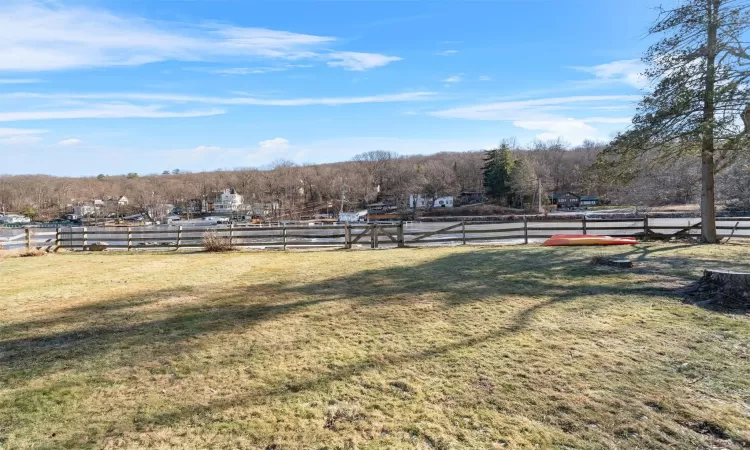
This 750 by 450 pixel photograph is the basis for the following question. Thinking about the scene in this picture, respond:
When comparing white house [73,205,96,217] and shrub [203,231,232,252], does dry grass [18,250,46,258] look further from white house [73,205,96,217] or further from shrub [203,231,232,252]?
white house [73,205,96,217]

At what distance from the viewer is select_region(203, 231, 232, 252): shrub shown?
15.9 m

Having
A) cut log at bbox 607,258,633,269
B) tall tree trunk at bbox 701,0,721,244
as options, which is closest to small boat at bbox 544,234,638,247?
tall tree trunk at bbox 701,0,721,244

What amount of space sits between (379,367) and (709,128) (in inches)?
466

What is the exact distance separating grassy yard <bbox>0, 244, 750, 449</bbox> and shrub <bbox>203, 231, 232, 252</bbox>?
7930 millimetres

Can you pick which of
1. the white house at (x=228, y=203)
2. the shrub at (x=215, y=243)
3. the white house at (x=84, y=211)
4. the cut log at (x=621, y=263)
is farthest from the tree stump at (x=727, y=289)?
the white house at (x=84, y=211)

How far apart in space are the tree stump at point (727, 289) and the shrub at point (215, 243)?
47.4ft

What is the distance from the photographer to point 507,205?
3093 inches

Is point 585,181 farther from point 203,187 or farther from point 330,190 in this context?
point 203,187

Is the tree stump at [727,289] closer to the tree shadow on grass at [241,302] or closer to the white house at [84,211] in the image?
the tree shadow on grass at [241,302]

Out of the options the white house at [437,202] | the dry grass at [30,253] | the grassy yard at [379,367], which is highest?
the white house at [437,202]

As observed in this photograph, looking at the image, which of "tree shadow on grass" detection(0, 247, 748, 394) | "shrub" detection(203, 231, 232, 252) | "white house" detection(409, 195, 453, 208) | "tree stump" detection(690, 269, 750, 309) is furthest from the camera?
"white house" detection(409, 195, 453, 208)

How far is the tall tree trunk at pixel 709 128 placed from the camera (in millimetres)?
11156

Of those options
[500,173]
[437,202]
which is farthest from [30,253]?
[437,202]

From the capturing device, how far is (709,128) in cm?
1085
